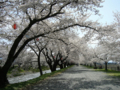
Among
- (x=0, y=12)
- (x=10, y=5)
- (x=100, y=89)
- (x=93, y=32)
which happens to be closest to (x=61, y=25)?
(x=93, y=32)

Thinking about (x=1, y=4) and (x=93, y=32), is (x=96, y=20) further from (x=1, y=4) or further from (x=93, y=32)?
(x=1, y=4)

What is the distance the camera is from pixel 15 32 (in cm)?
1512

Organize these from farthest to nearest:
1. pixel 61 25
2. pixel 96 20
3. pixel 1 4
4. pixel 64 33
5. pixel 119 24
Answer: pixel 119 24 → pixel 64 33 → pixel 96 20 → pixel 61 25 → pixel 1 4

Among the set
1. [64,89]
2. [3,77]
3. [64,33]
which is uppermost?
[64,33]

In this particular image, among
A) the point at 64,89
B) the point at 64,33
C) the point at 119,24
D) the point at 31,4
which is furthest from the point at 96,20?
the point at 64,89

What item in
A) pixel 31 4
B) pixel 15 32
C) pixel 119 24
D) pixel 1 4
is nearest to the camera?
pixel 31 4

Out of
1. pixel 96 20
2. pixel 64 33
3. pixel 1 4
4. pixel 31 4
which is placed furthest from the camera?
pixel 64 33

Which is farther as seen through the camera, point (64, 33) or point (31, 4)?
point (64, 33)

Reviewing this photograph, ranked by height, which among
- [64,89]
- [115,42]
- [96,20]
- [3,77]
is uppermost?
[96,20]

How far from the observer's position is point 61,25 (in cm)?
1049

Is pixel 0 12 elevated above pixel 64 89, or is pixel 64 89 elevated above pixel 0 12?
pixel 0 12

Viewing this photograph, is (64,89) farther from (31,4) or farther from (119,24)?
(119,24)

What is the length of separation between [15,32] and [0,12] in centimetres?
590

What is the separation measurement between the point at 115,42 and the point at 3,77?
497 inches
